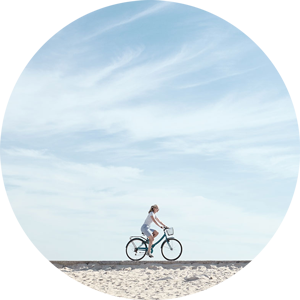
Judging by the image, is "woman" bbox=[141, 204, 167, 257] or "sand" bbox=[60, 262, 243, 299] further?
"woman" bbox=[141, 204, 167, 257]

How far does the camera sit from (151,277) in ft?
44.9

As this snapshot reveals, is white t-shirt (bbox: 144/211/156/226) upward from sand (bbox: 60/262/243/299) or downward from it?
upward

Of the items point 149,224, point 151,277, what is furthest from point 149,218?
point 151,277

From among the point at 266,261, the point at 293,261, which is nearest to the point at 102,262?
the point at 266,261

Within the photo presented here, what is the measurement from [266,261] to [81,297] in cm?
735

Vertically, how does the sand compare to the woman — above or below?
below

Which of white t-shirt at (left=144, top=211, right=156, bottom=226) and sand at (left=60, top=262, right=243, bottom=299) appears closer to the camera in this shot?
sand at (left=60, top=262, right=243, bottom=299)

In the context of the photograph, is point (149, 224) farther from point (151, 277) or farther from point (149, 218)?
point (151, 277)

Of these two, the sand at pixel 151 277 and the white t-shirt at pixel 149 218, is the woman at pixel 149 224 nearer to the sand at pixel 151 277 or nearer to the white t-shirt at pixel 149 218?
the white t-shirt at pixel 149 218

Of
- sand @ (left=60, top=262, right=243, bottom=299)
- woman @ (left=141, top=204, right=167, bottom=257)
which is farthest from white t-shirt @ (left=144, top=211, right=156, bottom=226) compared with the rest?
sand @ (left=60, top=262, right=243, bottom=299)

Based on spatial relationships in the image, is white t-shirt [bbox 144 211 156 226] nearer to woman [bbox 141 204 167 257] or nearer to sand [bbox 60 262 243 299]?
woman [bbox 141 204 167 257]

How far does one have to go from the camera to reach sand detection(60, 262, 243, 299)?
12.3m

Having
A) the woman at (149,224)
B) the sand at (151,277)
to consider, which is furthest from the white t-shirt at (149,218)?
the sand at (151,277)

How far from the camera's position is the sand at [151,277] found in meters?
12.3
